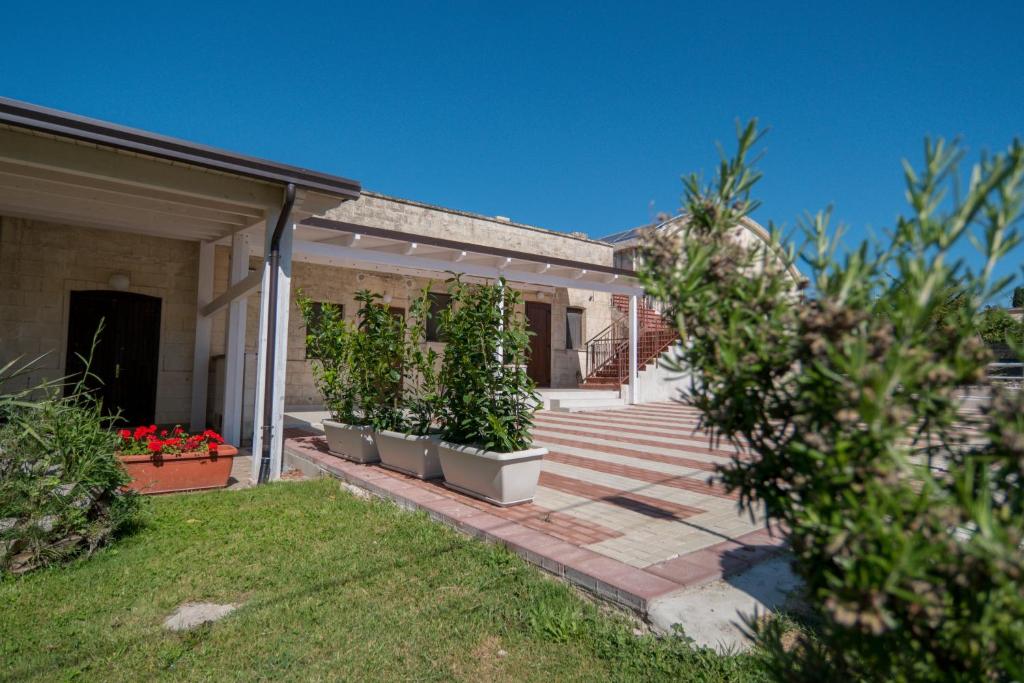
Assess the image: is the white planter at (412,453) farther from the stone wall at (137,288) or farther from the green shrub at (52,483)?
the stone wall at (137,288)

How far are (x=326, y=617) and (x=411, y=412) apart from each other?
342 centimetres

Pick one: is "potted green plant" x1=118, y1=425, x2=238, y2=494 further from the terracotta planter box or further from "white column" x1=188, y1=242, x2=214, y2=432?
"white column" x1=188, y1=242, x2=214, y2=432

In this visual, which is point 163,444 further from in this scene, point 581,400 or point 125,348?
point 581,400

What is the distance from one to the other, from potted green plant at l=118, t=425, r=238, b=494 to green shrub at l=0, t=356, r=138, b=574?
1653mm

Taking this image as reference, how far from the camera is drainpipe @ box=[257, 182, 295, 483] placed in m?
6.25

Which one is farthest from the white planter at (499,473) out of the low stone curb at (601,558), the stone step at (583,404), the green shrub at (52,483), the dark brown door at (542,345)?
the dark brown door at (542,345)

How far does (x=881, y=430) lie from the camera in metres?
1.06

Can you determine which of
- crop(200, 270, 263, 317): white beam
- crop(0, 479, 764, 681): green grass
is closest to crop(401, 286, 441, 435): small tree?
crop(0, 479, 764, 681): green grass

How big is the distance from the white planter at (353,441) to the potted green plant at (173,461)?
134cm

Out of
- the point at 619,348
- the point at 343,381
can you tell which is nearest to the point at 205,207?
the point at 343,381

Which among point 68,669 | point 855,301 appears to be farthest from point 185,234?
point 855,301

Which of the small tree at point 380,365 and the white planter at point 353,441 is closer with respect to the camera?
the small tree at point 380,365

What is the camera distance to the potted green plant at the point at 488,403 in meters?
4.79

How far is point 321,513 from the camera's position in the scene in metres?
4.85
